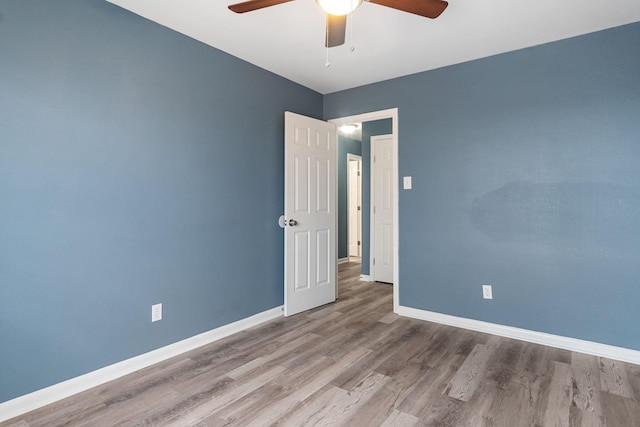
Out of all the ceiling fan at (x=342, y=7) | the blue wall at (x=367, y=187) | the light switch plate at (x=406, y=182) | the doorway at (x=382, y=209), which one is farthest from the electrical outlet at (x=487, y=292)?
the ceiling fan at (x=342, y=7)

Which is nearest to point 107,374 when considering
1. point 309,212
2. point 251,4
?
point 309,212

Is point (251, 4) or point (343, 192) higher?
point (251, 4)

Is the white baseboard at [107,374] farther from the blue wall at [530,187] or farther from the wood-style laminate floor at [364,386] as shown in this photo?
the blue wall at [530,187]

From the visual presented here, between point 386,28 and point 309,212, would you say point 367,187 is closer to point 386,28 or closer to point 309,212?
point 309,212

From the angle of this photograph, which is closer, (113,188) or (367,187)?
(113,188)

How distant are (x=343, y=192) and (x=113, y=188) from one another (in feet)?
15.5

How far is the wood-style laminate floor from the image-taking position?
1.80 meters

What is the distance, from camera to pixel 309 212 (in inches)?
143

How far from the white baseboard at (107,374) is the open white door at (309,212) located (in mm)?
682

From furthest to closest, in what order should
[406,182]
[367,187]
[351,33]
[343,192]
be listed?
[343,192], [367,187], [406,182], [351,33]

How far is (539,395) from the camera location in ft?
6.61

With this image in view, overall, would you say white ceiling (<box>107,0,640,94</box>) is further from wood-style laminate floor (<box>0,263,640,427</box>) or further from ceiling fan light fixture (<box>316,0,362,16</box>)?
wood-style laminate floor (<box>0,263,640,427</box>)

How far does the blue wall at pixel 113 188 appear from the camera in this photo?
186cm

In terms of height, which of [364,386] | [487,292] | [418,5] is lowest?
[364,386]
